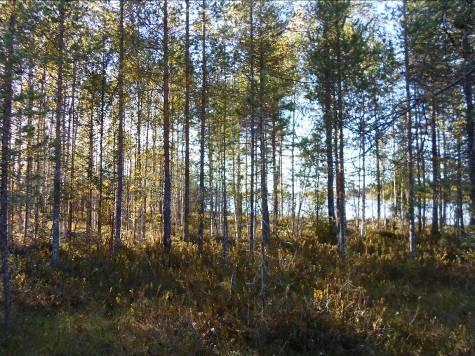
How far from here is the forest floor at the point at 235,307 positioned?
640cm

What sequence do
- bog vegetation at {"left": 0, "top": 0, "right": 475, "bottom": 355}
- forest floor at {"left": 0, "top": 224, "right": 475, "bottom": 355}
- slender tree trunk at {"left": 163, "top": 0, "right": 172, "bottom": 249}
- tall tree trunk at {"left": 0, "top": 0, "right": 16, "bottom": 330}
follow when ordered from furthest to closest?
slender tree trunk at {"left": 163, "top": 0, "right": 172, "bottom": 249} → tall tree trunk at {"left": 0, "top": 0, "right": 16, "bottom": 330} → forest floor at {"left": 0, "top": 224, "right": 475, "bottom": 355} → bog vegetation at {"left": 0, "top": 0, "right": 475, "bottom": 355}

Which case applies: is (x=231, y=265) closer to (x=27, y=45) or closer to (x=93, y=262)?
(x=93, y=262)

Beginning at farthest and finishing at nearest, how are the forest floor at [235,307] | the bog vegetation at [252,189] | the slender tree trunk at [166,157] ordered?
1. the slender tree trunk at [166,157]
2. the forest floor at [235,307]
3. the bog vegetation at [252,189]

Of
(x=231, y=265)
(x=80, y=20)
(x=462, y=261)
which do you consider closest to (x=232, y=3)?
(x=80, y=20)

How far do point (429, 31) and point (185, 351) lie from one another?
5834mm

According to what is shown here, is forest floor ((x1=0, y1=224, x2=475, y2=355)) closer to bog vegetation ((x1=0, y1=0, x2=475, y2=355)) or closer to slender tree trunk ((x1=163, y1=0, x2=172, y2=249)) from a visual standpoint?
bog vegetation ((x1=0, y1=0, x2=475, y2=355))

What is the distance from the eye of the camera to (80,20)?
12406 millimetres

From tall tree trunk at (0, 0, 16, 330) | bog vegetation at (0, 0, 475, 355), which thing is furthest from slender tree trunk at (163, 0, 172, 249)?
tall tree trunk at (0, 0, 16, 330)

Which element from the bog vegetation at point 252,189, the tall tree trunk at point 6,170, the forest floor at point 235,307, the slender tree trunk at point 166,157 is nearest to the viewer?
the bog vegetation at point 252,189

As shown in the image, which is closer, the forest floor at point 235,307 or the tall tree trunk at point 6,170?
the forest floor at point 235,307

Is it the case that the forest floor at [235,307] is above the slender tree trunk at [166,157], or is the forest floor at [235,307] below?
below

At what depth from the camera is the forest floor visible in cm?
640

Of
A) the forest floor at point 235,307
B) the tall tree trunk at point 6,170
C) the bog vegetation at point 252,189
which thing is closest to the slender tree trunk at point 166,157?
the bog vegetation at point 252,189

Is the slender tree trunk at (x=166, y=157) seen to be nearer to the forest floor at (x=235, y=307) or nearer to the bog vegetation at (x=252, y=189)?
the bog vegetation at (x=252, y=189)
